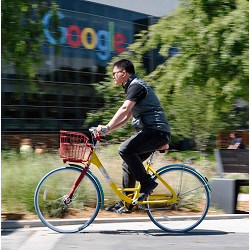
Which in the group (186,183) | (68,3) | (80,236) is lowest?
(80,236)

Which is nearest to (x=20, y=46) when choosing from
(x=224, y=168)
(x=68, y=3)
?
(x=224, y=168)

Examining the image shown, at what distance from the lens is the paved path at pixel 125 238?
6.27m

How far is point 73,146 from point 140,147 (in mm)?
739

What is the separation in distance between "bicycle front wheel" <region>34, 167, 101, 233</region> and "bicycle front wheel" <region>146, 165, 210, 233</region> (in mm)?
695

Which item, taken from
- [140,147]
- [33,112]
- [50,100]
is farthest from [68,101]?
[140,147]

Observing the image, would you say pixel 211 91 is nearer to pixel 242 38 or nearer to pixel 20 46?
pixel 242 38

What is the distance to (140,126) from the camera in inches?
273

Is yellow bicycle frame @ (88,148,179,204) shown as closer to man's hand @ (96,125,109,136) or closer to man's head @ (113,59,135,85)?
man's hand @ (96,125,109,136)

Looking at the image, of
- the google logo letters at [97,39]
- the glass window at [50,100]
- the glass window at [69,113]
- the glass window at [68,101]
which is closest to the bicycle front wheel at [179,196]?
the google logo letters at [97,39]

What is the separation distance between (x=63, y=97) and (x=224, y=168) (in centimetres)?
2608

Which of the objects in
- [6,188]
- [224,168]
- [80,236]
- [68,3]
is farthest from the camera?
[68,3]

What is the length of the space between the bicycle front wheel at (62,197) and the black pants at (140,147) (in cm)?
51

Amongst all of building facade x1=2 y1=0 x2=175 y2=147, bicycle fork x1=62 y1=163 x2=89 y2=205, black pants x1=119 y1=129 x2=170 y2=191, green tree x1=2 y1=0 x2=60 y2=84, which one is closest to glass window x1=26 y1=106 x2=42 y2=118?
building facade x1=2 y1=0 x2=175 y2=147

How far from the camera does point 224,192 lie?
9.46m
